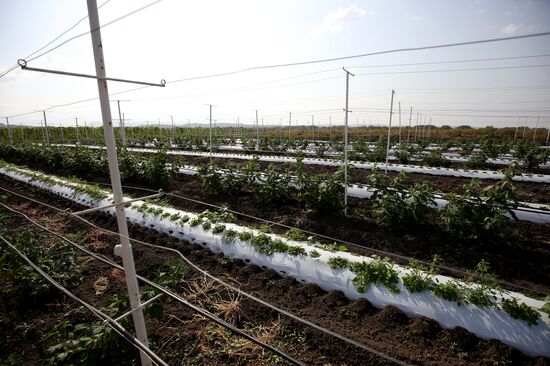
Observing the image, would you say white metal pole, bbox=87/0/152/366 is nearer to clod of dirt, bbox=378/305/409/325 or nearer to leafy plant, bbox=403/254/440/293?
clod of dirt, bbox=378/305/409/325

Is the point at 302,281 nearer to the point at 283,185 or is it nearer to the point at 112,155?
the point at 112,155

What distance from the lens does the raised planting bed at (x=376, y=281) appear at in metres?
2.89

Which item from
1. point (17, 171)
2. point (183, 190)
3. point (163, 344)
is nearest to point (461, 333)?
point (163, 344)

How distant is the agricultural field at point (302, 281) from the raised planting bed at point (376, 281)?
0.01m

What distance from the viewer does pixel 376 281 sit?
366 centimetres

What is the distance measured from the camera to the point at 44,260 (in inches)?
170

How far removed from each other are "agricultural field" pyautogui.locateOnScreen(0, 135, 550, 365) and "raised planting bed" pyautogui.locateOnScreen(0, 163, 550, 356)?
1cm

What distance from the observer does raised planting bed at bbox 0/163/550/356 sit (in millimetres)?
2895

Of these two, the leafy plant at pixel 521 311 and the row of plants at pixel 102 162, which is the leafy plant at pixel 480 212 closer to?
the leafy plant at pixel 521 311

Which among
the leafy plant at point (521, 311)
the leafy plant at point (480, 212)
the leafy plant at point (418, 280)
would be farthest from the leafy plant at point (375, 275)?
the leafy plant at point (480, 212)

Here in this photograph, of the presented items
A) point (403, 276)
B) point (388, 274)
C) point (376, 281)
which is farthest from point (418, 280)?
point (376, 281)

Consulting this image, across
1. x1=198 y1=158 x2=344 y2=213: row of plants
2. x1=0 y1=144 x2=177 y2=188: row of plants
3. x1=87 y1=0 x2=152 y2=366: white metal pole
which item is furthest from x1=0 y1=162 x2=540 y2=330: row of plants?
x1=0 y1=144 x2=177 y2=188: row of plants

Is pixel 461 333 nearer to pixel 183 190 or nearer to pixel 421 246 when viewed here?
pixel 421 246

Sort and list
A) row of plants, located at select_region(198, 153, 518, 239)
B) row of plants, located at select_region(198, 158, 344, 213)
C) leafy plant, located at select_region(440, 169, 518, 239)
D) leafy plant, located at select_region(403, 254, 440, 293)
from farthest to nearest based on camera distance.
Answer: row of plants, located at select_region(198, 158, 344, 213) < row of plants, located at select_region(198, 153, 518, 239) < leafy plant, located at select_region(440, 169, 518, 239) < leafy plant, located at select_region(403, 254, 440, 293)
